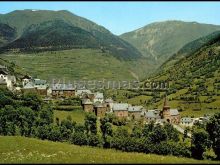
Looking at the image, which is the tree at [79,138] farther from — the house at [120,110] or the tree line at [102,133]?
the house at [120,110]

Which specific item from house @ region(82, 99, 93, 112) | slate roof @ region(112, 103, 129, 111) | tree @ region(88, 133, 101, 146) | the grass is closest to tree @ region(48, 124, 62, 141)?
tree @ region(88, 133, 101, 146)

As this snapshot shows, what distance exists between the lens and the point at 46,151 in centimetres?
8250

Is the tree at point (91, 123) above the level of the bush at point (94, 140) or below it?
above

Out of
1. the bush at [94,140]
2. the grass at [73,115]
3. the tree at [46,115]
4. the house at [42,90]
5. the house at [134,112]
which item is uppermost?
the house at [42,90]

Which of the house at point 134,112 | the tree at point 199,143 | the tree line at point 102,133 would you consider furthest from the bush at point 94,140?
the house at point 134,112

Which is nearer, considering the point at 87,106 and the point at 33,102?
the point at 33,102

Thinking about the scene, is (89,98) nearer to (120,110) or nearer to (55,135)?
(120,110)

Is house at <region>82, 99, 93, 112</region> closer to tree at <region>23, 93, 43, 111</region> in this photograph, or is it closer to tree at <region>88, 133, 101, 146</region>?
tree at <region>23, 93, 43, 111</region>

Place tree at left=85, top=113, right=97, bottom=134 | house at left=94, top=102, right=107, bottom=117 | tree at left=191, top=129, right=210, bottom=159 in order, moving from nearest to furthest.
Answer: tree at left=191, top=129, right=210, bottom=159
tree at left=85, top=113, right=97, bottom=134
house at left=94, top=102, right=107, bottom=117

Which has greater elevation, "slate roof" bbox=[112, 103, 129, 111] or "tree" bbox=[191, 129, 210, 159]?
"slate roof" bbox=[112, 103, 129, 111]

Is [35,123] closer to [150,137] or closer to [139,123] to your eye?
[150,137]

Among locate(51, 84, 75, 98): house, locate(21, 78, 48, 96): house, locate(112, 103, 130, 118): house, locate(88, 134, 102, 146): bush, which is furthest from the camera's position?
locate(51, 84, 75, 98): house

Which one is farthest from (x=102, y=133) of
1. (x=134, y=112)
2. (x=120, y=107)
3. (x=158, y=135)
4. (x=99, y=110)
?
(x=134, y=112)

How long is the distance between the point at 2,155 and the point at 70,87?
114353 millimetres
